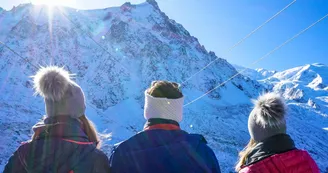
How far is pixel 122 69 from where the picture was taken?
8169 centimetres

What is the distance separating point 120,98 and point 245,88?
5142 cm

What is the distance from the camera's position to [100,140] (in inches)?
132

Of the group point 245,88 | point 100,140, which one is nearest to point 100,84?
point 245,88

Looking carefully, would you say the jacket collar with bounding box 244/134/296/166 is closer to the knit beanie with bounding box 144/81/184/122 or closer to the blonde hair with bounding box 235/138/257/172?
the blonde hair with bounding box 235/138/257/172

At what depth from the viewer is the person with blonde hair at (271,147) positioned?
296 centimetres

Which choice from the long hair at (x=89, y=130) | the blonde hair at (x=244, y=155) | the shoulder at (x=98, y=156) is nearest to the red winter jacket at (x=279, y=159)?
the blonde hair at (x=244, y=155)

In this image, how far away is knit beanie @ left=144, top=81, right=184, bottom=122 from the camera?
3076 mm

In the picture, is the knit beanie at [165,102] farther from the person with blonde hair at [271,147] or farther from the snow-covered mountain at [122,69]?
the snow-covered mountain at [122,69]

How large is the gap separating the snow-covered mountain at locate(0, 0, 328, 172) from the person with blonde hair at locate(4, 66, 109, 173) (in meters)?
34.6

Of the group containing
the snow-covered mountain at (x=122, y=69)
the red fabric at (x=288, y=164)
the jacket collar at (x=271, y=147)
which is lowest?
the red fabric at (x=288, y=164)

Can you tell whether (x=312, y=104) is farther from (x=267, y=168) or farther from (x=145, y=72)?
(x=267, y=168)

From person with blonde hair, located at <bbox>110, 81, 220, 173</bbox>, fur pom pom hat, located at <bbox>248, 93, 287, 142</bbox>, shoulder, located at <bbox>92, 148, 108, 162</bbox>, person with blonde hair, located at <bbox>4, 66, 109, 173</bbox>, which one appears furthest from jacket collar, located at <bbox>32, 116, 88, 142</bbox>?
fur pom pom hat, located at <bbox>248, 93, 287, 142</bbox>

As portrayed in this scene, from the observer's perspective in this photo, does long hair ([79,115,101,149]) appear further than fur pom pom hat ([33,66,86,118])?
Yes

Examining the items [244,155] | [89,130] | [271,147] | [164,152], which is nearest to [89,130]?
[89,130]
